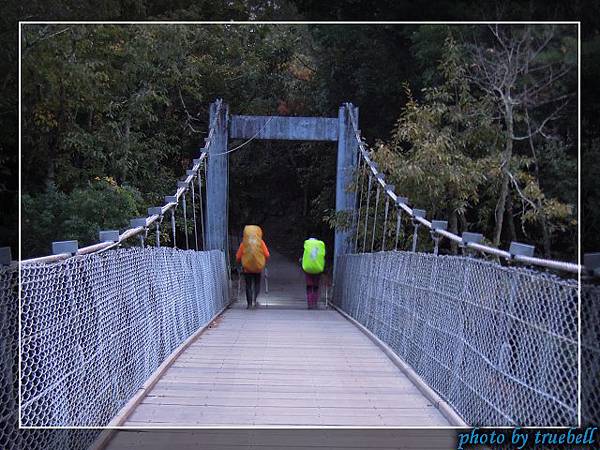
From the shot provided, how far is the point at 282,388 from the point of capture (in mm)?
3129

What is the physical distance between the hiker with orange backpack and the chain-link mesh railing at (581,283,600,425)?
6.32 m

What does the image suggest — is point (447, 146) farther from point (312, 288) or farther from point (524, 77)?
point (312, 288)

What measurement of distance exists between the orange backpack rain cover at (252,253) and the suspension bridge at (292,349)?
260 centimetres

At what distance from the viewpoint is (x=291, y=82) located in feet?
26.8

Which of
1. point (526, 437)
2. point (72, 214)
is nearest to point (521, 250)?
point (526, 437)

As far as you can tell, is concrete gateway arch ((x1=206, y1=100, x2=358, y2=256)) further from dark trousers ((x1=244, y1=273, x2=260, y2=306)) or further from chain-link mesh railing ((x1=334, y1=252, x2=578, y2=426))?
chain-link mesh railing ((x1=334, y1=252, x2=578, y2=426))

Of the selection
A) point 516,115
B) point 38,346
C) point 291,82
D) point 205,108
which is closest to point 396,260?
point 516,115

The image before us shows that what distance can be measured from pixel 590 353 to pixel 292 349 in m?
2.75

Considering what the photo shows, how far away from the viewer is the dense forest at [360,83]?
3.13m

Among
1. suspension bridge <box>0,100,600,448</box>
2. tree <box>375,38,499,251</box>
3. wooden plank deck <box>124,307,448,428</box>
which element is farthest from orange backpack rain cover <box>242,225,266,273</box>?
wooden plank deck <box>124,307,448,428</box>

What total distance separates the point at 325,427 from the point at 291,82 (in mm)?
6018

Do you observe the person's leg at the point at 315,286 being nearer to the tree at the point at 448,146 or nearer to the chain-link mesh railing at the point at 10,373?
the tree at the point at 448,146

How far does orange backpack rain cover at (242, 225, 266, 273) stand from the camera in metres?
8.02

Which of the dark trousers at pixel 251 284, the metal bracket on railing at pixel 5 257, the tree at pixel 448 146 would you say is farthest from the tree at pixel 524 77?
the dark trousers at pixel 251 284
